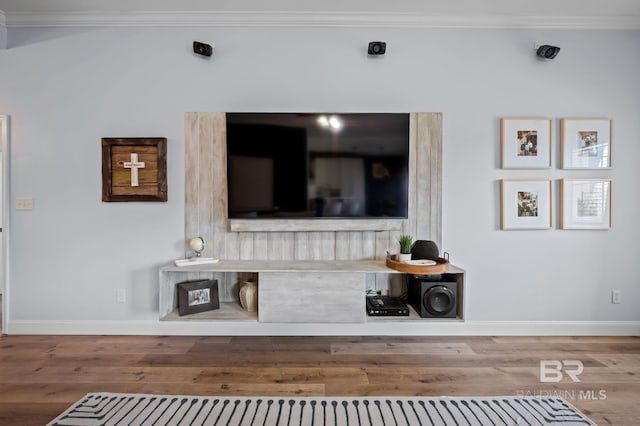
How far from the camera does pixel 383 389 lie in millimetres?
1904

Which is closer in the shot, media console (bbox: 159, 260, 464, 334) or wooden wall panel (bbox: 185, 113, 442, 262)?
media console (bbox: 159, 260, 464, 334)

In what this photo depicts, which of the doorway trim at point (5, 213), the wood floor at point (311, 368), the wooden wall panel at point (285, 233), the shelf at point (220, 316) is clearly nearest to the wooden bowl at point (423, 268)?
the wooden wall panel at point (285, 233)

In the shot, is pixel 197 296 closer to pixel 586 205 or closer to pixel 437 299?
pixel 437 299

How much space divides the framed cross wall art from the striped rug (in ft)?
4.89

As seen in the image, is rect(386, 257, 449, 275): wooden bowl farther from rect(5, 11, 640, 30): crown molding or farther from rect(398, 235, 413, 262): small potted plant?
rect(5, 11, 640, 30): crown molding

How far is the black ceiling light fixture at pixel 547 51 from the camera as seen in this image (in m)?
2.57

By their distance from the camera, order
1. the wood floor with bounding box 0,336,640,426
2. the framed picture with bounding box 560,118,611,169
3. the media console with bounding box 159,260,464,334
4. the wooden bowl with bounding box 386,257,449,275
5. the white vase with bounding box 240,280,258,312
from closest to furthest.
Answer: the wood floor with bounding box 0,336,640,426, the wooden bowl with bounding box 386,257,449,275, the media console with bounding box 159,260,464,334, the white vase with bounding box 240,280,258,312, the framed picture with bounding box 560,118,611,169


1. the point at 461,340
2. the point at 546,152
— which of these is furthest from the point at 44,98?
the point at 546,152

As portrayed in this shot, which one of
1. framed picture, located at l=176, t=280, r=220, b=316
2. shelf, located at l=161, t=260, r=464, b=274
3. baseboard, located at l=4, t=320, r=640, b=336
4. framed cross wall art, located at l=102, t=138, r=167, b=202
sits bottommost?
baseboard, located at l=4, t=320, r=640, b=336

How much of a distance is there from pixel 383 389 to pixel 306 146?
180 centimetres

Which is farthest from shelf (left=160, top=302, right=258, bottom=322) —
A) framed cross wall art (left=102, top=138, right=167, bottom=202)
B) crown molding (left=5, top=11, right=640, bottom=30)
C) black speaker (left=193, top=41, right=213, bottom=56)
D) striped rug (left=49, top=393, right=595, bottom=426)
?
crown molding (left=5, top=11, right=640, bottom=30)

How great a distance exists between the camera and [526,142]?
8.79 ft

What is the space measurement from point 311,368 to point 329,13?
2725 millimetres

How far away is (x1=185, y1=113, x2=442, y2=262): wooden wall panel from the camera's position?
8.86 ft
